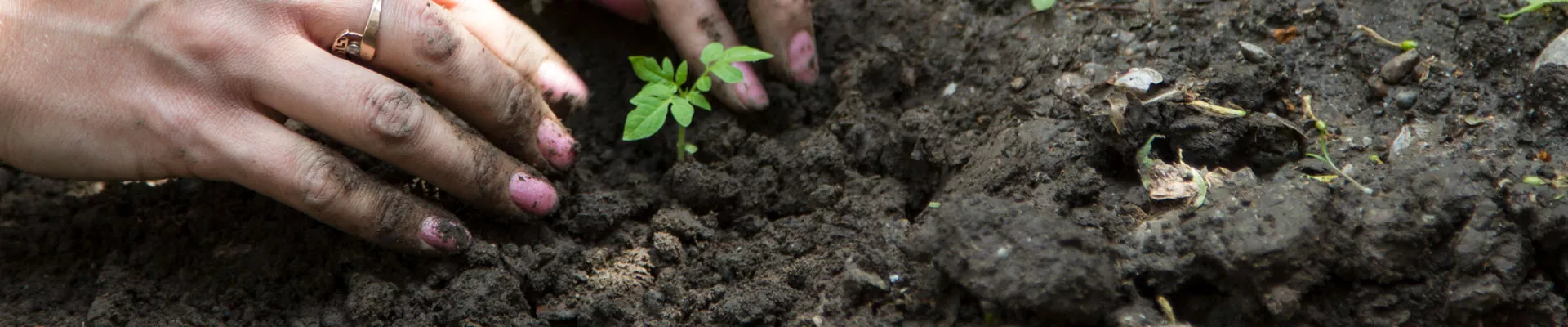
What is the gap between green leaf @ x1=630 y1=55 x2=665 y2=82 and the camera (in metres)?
2.07

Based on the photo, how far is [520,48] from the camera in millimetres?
2111

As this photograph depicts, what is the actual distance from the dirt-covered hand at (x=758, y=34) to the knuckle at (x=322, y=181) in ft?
2.52

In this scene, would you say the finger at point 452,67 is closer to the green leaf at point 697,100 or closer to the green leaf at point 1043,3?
the green leaf at point 697,100

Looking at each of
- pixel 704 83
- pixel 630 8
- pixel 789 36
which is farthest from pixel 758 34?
pixel 630 8

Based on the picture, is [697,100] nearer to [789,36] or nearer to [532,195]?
[789,36]

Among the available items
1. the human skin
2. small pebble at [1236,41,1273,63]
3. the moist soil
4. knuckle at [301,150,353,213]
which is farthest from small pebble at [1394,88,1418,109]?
knuckle at [301,150,353,213]

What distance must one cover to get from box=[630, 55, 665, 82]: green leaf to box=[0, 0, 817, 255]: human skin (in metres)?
0.28

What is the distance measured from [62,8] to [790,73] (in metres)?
1.42

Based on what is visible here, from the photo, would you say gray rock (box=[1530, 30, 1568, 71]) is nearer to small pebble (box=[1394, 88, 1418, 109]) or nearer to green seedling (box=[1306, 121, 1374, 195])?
small pebble (box=[1394, 88, 1418, 109])

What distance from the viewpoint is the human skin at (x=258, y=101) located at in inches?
69.4

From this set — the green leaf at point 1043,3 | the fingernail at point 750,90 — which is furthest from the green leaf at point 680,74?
the green leaf at point 1043,3

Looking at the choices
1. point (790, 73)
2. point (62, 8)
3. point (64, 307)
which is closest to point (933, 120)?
point (790, 73)

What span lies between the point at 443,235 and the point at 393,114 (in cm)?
26

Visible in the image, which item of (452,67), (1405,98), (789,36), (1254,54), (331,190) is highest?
(452,67)
